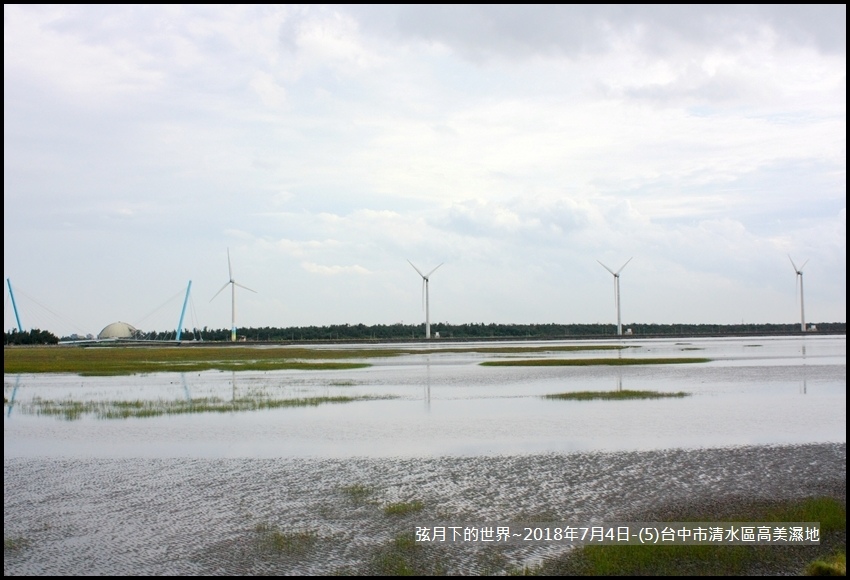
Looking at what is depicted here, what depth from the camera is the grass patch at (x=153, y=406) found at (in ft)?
101

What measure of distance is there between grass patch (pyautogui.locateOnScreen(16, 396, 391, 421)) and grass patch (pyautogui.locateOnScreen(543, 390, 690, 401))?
8.40 m

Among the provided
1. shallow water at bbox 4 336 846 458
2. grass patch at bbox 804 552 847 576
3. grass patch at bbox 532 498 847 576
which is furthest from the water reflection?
grass patch at bbox 804 552 847 576

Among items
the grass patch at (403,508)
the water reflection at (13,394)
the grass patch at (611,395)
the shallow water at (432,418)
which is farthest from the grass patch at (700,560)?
the water reflection at (13,394)

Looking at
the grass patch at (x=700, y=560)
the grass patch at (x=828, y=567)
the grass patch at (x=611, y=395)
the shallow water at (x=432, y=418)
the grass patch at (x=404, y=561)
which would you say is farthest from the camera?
the grass patch at (x=611, y=395)

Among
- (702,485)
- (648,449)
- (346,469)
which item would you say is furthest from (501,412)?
(702,485)

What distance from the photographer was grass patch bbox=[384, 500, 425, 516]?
1468 cm

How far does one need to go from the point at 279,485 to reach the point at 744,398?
21913mm

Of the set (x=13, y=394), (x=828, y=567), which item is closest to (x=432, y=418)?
(x=828, y=567)

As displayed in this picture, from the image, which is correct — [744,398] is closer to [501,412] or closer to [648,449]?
[501,412]

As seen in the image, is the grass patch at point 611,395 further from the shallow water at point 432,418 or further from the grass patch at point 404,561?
the grass patch at point 404,561

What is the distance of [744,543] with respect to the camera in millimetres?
12375

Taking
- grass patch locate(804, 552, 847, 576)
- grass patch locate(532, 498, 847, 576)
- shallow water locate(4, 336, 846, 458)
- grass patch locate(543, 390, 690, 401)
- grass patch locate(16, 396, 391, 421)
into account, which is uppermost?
grass patch locate(16, 396, 391, 421)

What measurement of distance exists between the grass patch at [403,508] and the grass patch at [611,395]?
60.9ft

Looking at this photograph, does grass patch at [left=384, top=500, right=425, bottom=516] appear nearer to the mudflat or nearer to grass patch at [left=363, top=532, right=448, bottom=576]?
the mudflat
